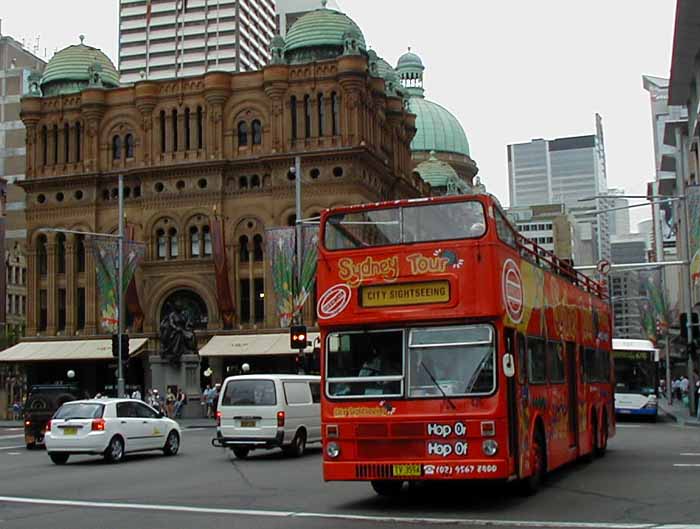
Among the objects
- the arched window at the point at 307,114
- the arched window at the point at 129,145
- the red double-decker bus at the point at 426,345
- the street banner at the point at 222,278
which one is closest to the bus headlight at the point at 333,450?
the red double-decker bus at the point at 426,345

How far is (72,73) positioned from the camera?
62250 millimetres

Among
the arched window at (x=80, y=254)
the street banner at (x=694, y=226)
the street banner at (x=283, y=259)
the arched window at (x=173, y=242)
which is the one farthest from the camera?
the arched window at (x=80, y=254)

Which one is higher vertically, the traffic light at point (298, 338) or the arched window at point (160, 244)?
the arched window at point (160, 244)

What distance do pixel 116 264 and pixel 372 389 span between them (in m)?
36.8

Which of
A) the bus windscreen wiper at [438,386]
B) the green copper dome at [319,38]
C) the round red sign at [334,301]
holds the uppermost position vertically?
the green copper dome at [319,38]

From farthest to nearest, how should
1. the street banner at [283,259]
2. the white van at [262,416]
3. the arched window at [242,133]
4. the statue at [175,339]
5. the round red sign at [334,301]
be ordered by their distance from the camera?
1. the arched window at [242,133]
2. the statue at [175,339]
3. the street banner at [283,259]
4. the white van at [262,416]
5. the round red sign at [334,301]

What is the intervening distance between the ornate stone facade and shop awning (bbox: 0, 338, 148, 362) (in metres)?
0.91

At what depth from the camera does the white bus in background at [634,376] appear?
123ft

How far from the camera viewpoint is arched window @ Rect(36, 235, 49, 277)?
59.7 metres

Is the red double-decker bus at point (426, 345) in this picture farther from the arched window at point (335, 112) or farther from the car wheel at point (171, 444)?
the arched window at point (335, 112)

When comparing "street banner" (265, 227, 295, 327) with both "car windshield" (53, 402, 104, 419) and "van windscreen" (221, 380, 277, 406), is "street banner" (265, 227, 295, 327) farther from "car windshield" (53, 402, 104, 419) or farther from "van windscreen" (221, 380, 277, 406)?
"car windshield" (53, 402, 104, 419)

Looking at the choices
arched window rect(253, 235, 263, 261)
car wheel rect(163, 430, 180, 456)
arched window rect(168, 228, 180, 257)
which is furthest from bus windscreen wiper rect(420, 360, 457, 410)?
arched window rect(168, 228, 180, 257)

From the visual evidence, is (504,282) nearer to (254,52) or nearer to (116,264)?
(116,264)

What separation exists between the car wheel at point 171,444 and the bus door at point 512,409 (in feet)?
46.1
